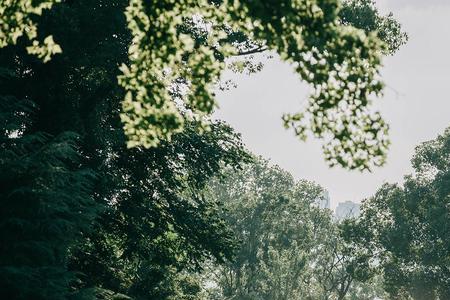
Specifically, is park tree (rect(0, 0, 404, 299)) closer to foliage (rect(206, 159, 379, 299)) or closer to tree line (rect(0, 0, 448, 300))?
tree line (rect(0, 0, 448, 300))

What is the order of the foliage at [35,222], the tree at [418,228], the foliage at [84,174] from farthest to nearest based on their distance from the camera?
the tree at [418,228] → the foliage at [84,174] → the foliage at [35,222]

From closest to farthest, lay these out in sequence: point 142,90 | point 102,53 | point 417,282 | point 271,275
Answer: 1. point 142,90
2. point 102,53
3. point 417,282
4. point 271,275

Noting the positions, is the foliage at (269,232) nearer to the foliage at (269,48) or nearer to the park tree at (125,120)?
the park tree at (125,120)

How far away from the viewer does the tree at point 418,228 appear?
34250 millimetres

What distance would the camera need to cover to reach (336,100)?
5.55 metres

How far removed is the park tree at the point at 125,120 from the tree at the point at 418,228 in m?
19.2

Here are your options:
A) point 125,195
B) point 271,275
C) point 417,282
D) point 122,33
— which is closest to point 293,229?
point 271,275

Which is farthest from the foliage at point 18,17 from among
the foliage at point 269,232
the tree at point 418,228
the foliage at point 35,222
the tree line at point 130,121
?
the foliage at point 269,232

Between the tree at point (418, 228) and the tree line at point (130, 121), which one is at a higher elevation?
the tree at point (418, 228)

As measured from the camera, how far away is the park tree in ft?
17.8

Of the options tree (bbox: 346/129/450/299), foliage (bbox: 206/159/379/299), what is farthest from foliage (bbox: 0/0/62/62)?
foliage (bbox: 206/159/379/299)

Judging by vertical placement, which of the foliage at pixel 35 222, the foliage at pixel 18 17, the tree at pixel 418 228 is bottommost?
the foliage at pixel 35 222

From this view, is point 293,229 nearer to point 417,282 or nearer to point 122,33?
point 417,282

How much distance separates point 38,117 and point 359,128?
1155 cm
